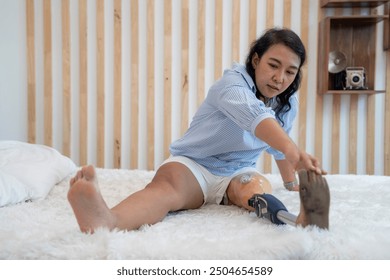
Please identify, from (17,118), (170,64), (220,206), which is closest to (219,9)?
(170,64)

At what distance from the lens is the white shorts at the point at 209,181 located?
4.77ft

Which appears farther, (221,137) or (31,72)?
(31,72)

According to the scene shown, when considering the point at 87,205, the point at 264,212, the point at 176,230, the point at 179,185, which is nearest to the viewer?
the point at 87,205

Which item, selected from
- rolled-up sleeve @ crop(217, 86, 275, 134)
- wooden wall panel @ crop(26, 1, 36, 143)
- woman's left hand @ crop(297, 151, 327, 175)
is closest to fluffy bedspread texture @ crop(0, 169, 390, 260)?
woman's left hand @ crop(297, 151, 327, 175)

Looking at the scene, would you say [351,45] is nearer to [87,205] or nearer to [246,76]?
[246,76]

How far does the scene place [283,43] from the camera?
1.44m

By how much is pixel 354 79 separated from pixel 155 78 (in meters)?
1.26

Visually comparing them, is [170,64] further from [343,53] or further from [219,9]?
[343,53]

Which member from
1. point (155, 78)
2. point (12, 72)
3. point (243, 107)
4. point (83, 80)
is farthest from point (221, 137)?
point (12, 72)

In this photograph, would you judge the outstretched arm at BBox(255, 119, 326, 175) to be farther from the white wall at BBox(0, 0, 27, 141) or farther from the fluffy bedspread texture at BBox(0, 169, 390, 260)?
the white wall at BBox(0, 0, 27, 141)

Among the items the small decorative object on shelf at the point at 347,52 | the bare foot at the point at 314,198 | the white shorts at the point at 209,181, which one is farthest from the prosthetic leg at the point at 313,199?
the small decorative object on shelf at the point at 347,52

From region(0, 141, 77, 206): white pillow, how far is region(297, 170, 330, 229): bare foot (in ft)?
2.91
